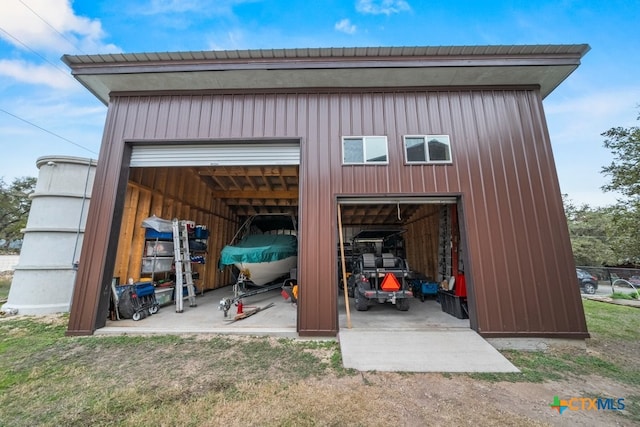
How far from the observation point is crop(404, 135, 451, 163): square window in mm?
4613

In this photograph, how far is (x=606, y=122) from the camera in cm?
1059

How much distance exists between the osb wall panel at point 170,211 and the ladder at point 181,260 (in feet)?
2.82

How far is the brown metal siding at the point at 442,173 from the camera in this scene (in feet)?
13.4

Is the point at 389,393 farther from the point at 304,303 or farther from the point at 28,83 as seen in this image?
the point at 28,83

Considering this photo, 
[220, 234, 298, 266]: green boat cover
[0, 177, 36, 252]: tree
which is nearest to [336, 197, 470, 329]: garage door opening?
[220, 234, 298, 266]: green boat cover

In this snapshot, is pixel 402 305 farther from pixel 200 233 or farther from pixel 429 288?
pixel 200 233

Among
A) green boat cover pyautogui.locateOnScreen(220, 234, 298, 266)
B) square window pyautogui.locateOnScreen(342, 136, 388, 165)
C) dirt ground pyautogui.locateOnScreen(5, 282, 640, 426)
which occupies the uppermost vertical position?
square window pyautogui.locateOnScreen(342, 136, 388, 165)

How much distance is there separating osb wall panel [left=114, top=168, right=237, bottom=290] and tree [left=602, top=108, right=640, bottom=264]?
17417 millimetres

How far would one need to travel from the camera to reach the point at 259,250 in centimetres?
669

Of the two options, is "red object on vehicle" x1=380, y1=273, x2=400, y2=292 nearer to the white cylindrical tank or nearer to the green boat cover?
the green boat cover

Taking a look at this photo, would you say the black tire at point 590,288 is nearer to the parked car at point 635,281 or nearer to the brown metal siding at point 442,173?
the parked car at point 635,281

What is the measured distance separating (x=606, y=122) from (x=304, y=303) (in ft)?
52.8

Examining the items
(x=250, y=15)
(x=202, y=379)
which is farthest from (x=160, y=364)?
(x=250, y=15)

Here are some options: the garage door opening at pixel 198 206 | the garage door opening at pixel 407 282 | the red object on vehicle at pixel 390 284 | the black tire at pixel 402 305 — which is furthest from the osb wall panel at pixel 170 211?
the black tire at pixel 402 305
